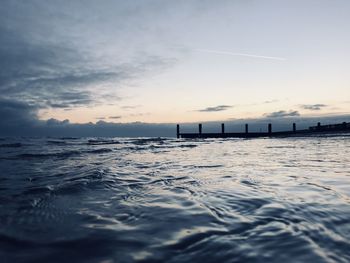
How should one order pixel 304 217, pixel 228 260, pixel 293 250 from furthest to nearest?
pixel 304 217 → pixel 293 250 → pixel 228 260

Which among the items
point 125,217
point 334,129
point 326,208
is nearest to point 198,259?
point 125,217

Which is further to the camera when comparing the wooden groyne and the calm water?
the wooden groyne

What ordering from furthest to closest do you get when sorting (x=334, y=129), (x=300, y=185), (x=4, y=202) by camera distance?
(x=334, y=129), (x=300, y=185), (x=4, y=202)

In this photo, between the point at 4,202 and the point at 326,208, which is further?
the point at 4,202

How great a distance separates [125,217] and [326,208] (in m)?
2.36

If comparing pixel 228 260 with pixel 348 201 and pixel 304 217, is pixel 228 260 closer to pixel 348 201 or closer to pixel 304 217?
pixel 304 217

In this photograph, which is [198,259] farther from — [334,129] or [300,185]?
[334,129]

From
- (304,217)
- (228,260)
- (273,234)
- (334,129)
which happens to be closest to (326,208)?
(304,217)

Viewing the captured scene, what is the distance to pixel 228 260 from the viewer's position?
6.69 feet

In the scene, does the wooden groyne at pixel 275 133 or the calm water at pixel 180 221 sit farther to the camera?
the wooden groyne at pixel 275 133

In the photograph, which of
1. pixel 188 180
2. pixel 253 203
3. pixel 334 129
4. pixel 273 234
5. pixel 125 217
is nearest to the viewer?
pixel 273 234

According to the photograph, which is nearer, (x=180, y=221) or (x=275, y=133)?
(x=180, y=221)

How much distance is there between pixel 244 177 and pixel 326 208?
2.62 metres

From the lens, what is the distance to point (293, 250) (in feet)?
7.13
